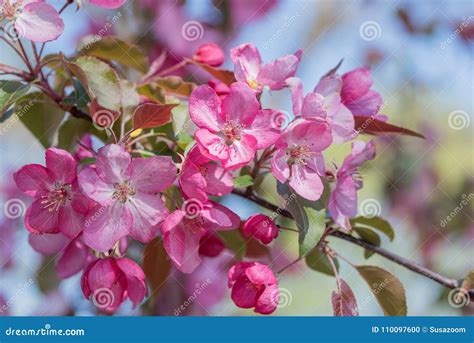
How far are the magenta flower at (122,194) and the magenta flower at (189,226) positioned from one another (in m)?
0.03

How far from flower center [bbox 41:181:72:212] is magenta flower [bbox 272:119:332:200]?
370 millimetres

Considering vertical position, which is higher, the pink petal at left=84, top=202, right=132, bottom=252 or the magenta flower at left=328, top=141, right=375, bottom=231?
the magenta flower at left=328, top=141, right=375, bottom=231

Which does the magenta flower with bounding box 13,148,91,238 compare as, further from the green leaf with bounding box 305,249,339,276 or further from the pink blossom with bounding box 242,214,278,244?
the green leaf with bounding box 305,249,339,276

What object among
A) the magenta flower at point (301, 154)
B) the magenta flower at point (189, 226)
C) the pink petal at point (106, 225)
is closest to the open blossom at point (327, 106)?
the magenta flower at point (301, 154)

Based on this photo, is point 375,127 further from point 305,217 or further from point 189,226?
point 189,226

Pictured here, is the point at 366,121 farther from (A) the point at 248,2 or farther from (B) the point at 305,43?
(B) the point at 305,43

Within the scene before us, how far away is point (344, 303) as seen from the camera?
137 centimetres

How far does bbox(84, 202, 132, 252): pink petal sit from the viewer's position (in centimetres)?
119

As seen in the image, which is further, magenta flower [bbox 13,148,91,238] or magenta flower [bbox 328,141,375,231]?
magenta flower [bbox 328,141,375,231]

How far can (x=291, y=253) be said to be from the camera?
2.76m

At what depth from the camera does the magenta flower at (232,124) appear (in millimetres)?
1214

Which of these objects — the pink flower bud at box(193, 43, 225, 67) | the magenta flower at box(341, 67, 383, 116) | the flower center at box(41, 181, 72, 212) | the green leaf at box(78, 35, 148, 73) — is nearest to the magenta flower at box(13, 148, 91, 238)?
the flower center at box(41, 181, 72, 212)

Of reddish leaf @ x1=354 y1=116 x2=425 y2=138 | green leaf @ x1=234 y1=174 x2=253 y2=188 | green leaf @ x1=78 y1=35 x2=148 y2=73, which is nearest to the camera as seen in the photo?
green leaf @ x1=234 y1=174 x2=253 y2=188

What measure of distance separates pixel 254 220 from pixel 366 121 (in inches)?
12.6
